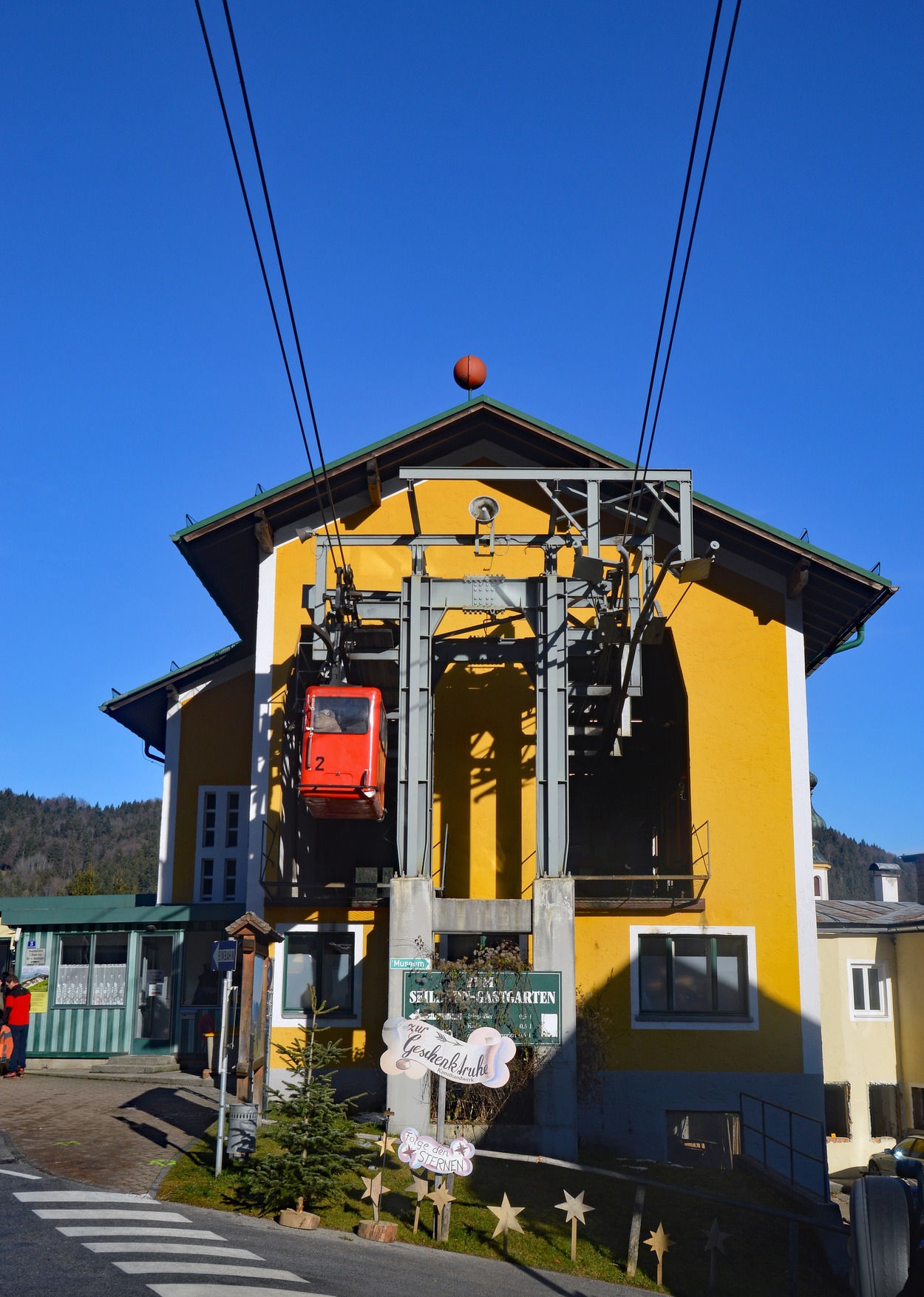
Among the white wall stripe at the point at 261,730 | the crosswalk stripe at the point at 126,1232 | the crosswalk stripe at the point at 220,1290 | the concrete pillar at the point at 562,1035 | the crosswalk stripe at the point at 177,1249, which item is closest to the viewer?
the crosswalk stripe at the point at 220,1290

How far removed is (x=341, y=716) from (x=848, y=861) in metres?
150

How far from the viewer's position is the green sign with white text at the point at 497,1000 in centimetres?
Answer: 1939

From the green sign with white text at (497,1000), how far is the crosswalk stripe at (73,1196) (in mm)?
6447

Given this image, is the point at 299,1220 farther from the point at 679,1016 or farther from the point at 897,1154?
the point at 897,1154

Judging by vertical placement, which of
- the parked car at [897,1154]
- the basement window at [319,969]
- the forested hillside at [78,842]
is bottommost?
the parked car at [897,1154]

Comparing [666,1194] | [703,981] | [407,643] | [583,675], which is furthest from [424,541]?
[666,1194]

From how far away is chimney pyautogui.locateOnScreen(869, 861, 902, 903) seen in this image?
5984 cm

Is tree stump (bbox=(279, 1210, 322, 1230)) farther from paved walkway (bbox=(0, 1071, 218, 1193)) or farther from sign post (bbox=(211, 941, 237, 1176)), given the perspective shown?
paved walkway (bbox=(0, 1071, 218, 1193))

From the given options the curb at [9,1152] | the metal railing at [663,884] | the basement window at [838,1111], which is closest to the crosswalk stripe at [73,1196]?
the curb at [9,1152]

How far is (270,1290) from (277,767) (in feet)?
43.9

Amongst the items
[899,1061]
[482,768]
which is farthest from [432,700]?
[899,1061]

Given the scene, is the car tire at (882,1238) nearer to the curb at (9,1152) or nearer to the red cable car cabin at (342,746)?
the curb at (9,1152)

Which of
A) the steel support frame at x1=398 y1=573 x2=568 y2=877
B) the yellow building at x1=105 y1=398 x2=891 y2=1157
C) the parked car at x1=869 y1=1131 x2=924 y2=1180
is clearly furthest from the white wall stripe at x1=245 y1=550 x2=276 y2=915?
the parked car at x1=869 y1=1131 x2=924 y2=1180

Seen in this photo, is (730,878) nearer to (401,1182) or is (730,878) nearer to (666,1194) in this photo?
(666,1194)
